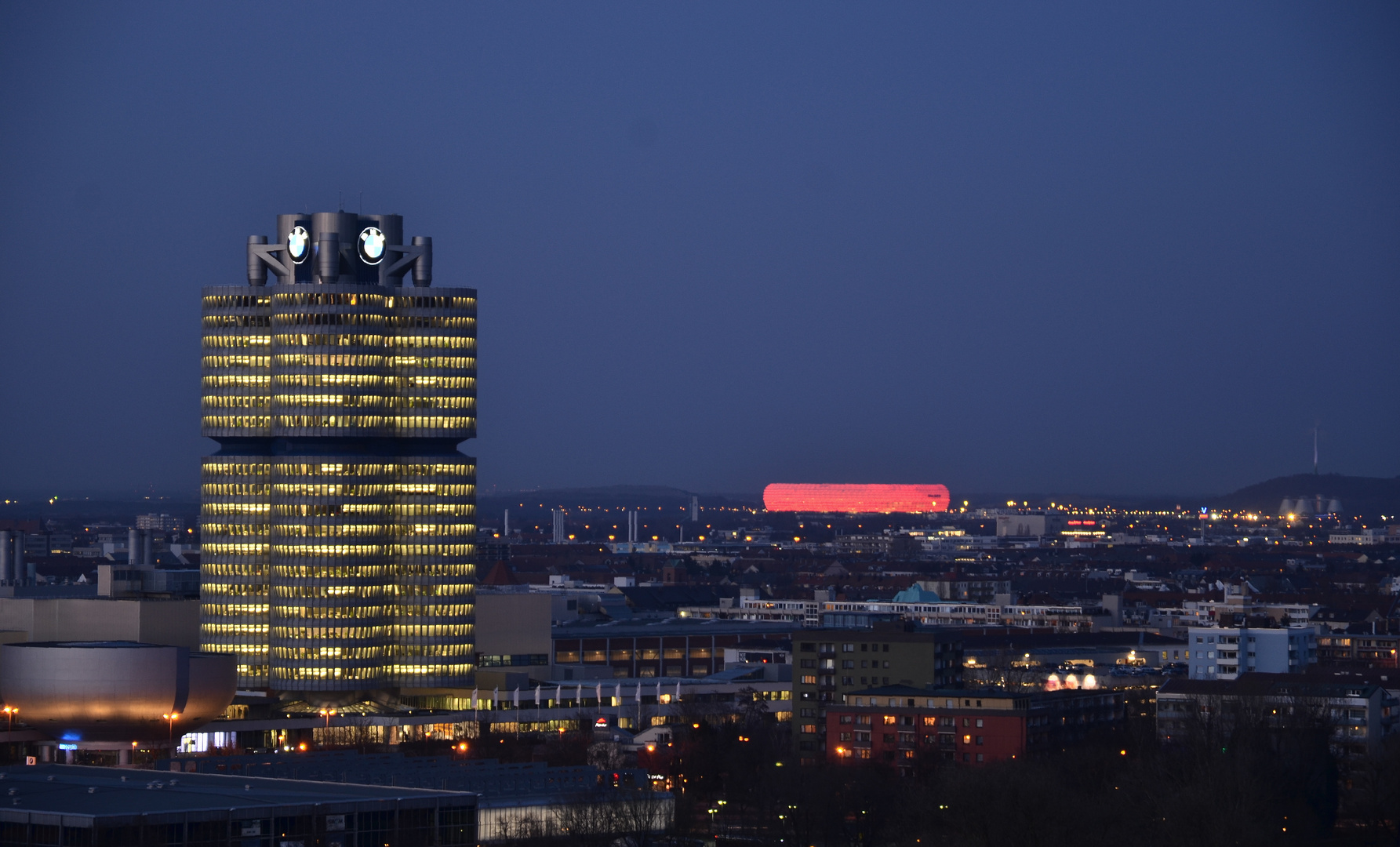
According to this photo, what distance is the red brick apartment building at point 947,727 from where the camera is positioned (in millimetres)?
126188

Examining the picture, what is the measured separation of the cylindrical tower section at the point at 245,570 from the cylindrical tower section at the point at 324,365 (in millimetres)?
3532

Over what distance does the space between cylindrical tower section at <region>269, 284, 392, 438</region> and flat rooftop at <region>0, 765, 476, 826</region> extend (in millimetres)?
48693

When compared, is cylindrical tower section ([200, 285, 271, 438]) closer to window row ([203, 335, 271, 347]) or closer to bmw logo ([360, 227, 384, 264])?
window row ([203, 335, 271, 347])

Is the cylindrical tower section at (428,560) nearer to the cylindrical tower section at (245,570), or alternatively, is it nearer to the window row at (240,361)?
the cylindrical tower section at (245,570)

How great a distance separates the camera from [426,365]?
146m

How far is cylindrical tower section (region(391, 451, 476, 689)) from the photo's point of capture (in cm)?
14550

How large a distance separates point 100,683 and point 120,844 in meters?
47.2

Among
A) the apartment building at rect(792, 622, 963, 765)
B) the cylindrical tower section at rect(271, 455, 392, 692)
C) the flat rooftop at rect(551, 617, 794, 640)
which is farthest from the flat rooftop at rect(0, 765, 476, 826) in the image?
the flat rooftop at rect(551, 617, 794, 640)

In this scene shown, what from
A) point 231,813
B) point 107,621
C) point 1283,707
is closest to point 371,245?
point 107,621

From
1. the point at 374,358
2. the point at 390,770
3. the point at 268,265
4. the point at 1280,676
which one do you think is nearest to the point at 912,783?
the point at 390,770

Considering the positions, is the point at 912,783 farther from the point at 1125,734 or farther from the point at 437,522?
the point at 437,522

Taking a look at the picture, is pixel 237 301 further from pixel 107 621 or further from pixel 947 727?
pixel 947 727

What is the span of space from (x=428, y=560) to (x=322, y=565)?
6.10m

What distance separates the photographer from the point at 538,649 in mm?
160000
